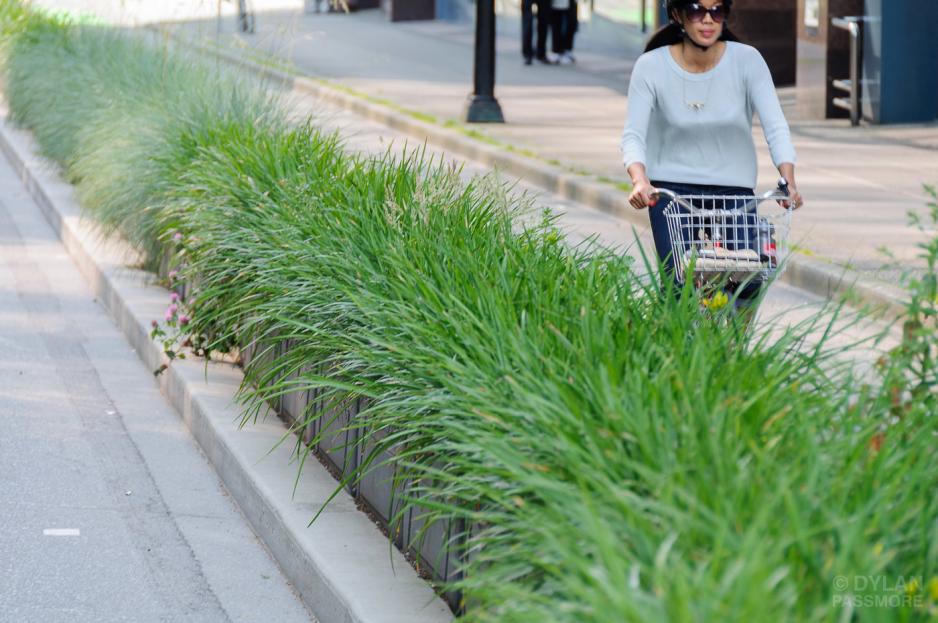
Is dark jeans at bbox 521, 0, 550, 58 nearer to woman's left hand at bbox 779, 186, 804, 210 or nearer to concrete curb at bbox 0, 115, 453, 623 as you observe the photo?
concrete curb at bbox 0, 115, 453, 623

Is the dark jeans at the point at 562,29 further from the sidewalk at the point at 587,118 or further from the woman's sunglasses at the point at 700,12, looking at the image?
the woman's sunglasses at the point at 700,12

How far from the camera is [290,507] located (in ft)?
18.7

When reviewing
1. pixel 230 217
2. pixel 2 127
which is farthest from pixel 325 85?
pixel 230 217

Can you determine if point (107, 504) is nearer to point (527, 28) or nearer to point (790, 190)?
point (790, 190)

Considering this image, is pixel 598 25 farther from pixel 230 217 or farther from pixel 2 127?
pixel 230 217

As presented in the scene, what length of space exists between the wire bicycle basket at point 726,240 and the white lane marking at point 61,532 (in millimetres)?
2345

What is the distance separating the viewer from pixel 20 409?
784cm

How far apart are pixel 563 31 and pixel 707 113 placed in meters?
21.2

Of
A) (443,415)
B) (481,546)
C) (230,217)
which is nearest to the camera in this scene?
(481,546)

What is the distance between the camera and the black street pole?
60.7 ft

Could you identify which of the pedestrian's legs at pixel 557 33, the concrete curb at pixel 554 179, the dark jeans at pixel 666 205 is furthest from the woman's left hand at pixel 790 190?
the pedestrian's legs at pixel 557 33

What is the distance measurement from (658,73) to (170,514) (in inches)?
97.3

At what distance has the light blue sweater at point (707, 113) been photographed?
6254 mm

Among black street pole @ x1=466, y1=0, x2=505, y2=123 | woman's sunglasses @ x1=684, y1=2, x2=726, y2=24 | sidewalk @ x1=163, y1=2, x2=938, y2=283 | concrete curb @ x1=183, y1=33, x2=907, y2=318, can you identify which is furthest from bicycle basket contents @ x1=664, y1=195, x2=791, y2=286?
black street pole @ x1=466, y1=0, x2=505, y2=123
